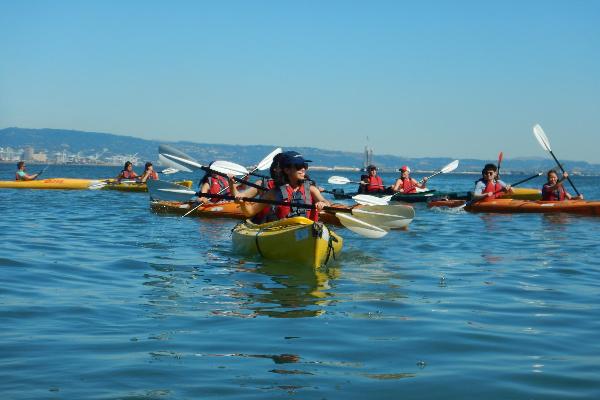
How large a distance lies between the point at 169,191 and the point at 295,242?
11.8 feet

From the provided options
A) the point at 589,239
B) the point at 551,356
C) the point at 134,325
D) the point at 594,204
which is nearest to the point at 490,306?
the point at 551,356

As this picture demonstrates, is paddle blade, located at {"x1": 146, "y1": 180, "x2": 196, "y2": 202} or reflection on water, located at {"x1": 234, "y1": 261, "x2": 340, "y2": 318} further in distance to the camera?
paddle blade, located at {"x1": 146, "y1": 180, "x2": 196, "y2": 202}

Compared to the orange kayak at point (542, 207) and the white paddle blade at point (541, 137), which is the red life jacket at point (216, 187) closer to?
the orange kayak at point (542, 207)

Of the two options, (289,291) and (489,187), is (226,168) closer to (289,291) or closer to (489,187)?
(289,291)

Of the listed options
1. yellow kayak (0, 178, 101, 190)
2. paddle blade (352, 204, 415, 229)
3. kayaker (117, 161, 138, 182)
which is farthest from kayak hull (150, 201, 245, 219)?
yellow kayak (0, 178, 101, 190)

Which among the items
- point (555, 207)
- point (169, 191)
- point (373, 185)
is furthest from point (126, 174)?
point (169, 191)

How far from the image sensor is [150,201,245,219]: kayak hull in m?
17.6

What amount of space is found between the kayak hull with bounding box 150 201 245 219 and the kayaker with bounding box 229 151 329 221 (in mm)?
6570

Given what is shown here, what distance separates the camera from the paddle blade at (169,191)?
1259 cm

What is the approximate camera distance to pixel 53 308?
7109mm

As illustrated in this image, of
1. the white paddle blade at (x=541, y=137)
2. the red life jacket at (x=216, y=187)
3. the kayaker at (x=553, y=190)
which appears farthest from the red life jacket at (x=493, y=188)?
the red life jacket at (x=216, y=187)

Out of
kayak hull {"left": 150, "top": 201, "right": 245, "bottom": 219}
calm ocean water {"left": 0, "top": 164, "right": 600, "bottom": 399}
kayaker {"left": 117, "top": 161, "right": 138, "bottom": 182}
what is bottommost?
calm ocean water {"left": 0, "top": 164, "right": 600, "bottom": 399}

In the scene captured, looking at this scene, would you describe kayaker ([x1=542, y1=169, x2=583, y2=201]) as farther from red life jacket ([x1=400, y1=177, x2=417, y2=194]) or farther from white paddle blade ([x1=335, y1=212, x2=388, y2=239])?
white paddle blade ([x1=335, y1=212, x2=388, y2=239])

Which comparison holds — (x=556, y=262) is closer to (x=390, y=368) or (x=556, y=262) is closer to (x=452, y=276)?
(x=452, y=276)
